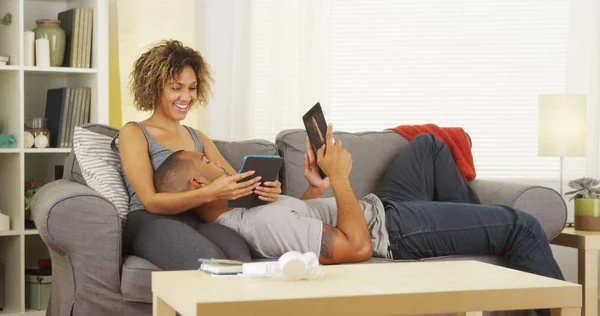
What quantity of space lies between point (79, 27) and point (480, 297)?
2439 millimetres

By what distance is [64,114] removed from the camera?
3.63 meters

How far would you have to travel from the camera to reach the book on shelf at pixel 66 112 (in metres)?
3.62

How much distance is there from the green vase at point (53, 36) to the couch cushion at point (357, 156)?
41.0 inches

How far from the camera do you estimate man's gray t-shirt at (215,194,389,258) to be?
2.55 m

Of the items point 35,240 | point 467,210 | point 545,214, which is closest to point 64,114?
point 35,240

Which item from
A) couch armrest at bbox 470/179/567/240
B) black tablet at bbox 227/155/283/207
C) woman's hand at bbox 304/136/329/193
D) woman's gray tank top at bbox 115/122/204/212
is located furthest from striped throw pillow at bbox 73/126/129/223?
couch armrest at bbox 470/179/567/240

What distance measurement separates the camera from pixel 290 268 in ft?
5.98

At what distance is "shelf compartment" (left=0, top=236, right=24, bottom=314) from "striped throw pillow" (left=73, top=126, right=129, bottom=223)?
82 cm

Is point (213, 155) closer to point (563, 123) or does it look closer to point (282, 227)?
point (282, 227)

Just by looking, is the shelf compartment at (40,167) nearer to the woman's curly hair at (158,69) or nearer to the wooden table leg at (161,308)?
the woman's curly hair at (158,69)

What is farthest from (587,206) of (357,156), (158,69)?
(158,69)

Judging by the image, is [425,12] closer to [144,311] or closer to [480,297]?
[144,311]

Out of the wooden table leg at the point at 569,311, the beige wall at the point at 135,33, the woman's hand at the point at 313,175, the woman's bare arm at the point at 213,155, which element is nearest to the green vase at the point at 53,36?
the beige wall at the point at 135,33

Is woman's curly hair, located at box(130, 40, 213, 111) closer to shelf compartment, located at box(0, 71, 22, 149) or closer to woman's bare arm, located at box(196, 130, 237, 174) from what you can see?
woman's bare arm, located at box(196, 130, 237, 174)
